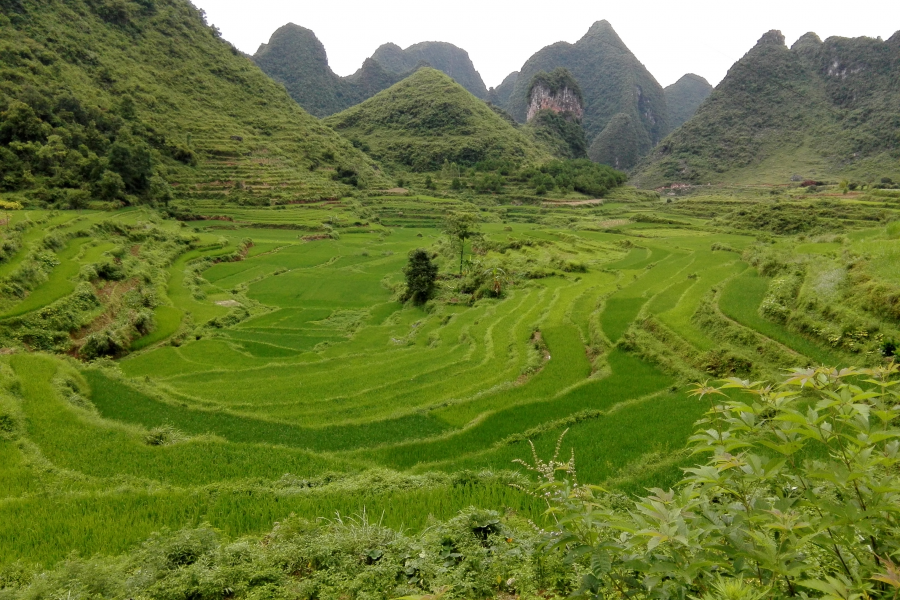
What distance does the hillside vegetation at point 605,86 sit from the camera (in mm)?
165500

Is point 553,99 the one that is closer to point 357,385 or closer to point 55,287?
point 55,287

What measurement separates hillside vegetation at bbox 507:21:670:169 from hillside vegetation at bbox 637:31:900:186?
43029 mm

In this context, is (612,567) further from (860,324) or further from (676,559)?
Result: (860,324)

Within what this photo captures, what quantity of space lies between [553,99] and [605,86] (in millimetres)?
66905

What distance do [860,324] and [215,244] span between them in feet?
125

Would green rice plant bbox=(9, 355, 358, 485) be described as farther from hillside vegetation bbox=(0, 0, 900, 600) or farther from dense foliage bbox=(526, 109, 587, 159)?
dense foliage bbox=(526, 109, 587, 159)

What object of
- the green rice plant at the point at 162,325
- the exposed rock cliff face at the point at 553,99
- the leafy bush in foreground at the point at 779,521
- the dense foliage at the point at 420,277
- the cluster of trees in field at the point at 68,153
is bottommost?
the green rice plant at the point at 162,325

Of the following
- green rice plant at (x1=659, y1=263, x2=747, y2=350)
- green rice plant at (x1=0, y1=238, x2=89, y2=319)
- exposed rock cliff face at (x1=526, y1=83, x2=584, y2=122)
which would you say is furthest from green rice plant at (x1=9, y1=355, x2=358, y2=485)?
exposed rock cliff face at (x1=526, y1=83, x2=584, y2=122)

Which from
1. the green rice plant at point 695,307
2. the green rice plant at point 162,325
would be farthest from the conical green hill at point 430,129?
the green rice plant at point 162,325

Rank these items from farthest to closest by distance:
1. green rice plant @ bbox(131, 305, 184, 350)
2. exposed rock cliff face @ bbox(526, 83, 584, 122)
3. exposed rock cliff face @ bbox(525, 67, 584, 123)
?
exposed rock cliff face @ bbox(526, 83, 584, 122), exposed rock cliff face @ bbox(525, 67, 584, 123), green rice plant @ bbox(131, 305, 184, 350)

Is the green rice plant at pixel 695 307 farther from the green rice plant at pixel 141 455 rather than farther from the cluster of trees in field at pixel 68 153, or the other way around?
the cluster of trees in field at pixel 68 153

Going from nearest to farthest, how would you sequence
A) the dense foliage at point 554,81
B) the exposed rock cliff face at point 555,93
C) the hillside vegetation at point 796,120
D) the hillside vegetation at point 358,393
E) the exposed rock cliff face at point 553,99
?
the hillside vegetation at point 358,393 < the hillside vegetation at point 796,120 < the dense foliage at point 554,81 < the exposed rock cliff face at point 555,93 < the exposed rock cliff face at point 553,99

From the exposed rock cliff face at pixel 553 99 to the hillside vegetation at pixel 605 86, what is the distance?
20623 millimetres

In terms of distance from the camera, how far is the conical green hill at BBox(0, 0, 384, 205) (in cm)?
3609
